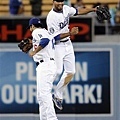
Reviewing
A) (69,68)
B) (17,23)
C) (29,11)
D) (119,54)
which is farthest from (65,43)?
(29,11)

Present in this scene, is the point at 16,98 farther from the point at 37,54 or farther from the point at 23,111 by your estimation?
the point at 37,54

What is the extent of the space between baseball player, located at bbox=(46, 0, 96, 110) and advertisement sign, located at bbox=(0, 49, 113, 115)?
2.12 feet

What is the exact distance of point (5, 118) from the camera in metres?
12.2

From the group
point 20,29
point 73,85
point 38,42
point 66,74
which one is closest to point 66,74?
point 66,74

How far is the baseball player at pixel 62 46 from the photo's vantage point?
11062 millimetres

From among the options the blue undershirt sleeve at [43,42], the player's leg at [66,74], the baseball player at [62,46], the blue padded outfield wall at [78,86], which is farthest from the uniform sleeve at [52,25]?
the blue padded outfield wall at [78,86]

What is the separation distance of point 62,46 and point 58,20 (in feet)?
1.65

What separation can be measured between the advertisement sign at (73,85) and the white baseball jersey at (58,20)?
1.13 m

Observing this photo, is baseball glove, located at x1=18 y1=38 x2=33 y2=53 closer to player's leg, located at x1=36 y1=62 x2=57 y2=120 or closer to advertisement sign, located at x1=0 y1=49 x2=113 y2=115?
player's leg, located at x1=36 y1=62 x2=57 y2=120

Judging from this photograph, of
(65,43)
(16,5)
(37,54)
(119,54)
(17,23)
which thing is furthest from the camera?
(16,5)

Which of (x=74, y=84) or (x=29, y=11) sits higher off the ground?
(x=29, y=11)

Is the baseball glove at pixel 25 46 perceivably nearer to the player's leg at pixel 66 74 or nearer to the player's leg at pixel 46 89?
the player's leg at pixel 46 89

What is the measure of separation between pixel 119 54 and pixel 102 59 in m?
0.30

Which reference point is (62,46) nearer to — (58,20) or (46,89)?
(58,20)
